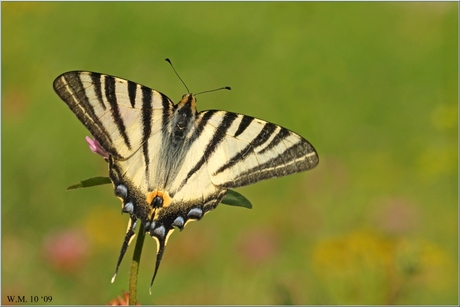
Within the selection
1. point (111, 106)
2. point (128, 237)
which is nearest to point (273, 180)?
point (111, 106)

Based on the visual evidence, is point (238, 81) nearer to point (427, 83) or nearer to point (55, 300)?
point (427, 83)

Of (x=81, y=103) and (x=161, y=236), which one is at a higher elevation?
(x=81, y=103)

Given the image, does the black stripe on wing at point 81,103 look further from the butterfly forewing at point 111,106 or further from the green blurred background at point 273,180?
the green blurred background at point 273,180

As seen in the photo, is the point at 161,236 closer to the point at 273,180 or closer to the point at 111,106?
the point at 111,106

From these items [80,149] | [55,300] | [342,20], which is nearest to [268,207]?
[80,149]

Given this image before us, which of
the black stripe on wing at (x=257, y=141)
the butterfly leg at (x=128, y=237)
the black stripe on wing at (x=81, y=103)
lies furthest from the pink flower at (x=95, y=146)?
the black stripe on wing at (x=257, y=141)

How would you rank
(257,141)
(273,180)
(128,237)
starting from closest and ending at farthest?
A: (128,237)
(257,141)
(273,180)
